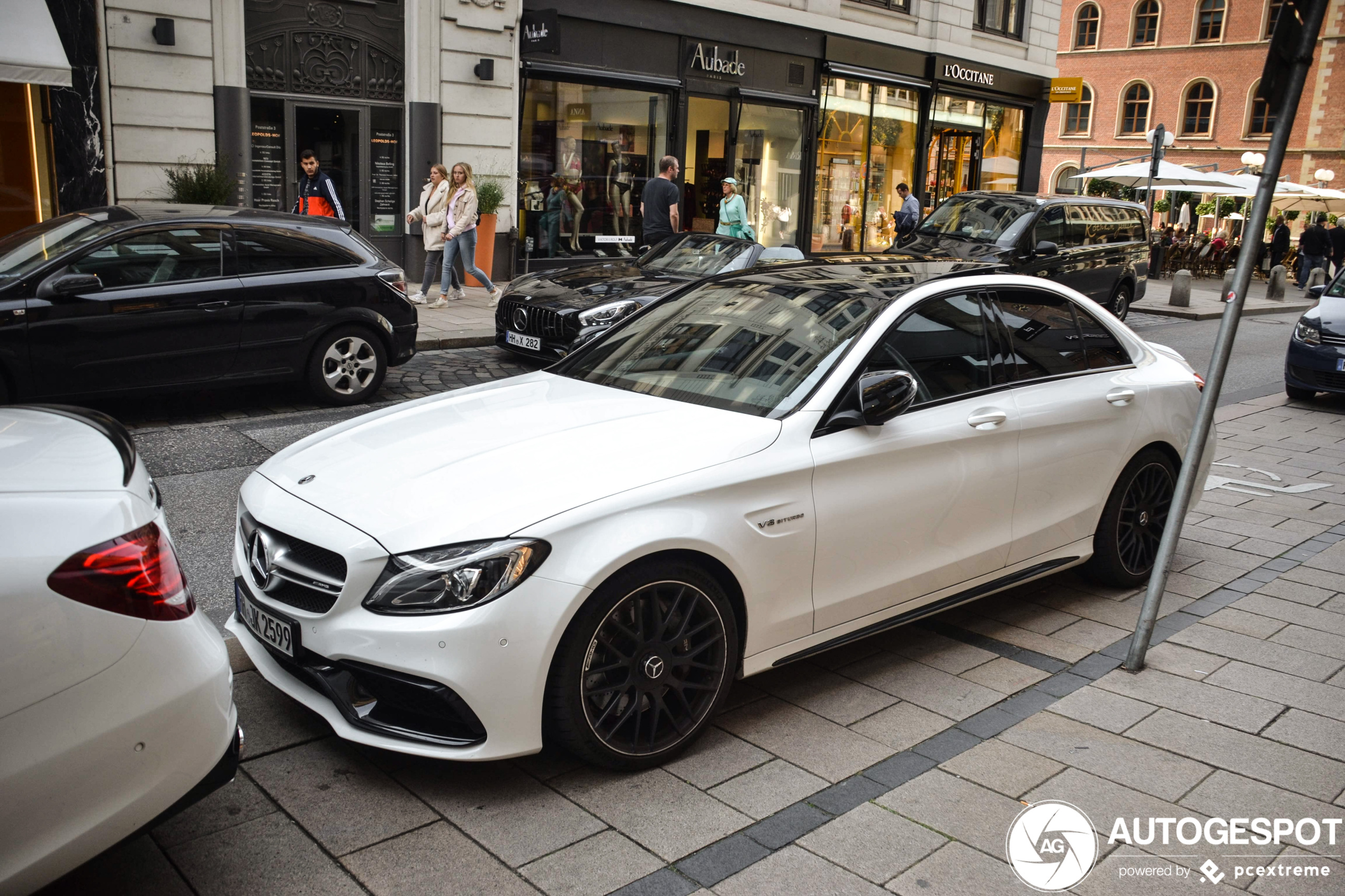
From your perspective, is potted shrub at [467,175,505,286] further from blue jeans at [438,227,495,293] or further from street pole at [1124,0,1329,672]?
street pole at [1124,0,1329,672]

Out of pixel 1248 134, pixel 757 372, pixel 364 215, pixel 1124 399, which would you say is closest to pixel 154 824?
pixel 757 372

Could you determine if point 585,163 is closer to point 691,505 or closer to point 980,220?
point 980,220

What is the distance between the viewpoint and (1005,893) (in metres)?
2.94

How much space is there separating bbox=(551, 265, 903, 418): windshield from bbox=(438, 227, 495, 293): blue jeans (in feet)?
32.8

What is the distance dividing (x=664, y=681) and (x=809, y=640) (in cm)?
66

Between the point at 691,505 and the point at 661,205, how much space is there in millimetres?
12231

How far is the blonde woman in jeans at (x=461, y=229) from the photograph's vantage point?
47.0 ft

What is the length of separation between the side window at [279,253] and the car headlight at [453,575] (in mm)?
5992

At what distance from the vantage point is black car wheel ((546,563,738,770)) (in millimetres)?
3250

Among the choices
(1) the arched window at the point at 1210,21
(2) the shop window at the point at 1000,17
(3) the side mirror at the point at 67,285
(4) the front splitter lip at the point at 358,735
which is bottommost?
(4) the front splitter lip at the point at 358,735

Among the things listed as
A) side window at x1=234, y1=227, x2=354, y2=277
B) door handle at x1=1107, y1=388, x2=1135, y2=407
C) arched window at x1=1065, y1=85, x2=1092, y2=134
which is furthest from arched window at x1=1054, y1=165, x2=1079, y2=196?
door handle at x1=1107, y1=388, x2=1135, y2=407

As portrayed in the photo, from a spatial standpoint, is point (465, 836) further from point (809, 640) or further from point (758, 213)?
point (758, 213)

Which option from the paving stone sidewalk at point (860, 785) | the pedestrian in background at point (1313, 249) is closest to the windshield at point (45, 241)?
the paving stone sidewalk at point (860, 785)

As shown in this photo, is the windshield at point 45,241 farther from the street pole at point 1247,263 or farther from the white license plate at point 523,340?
the street pole at point 1247,263
